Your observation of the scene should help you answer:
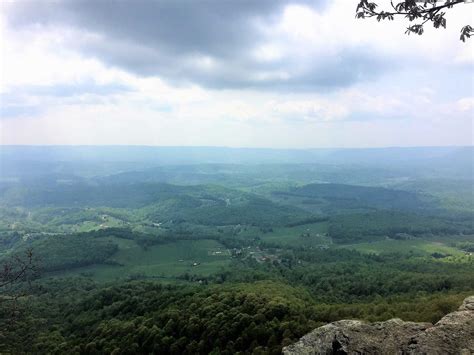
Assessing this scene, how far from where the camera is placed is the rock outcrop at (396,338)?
21359mm

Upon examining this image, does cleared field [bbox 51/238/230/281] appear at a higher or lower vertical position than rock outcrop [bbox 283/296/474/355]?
lower

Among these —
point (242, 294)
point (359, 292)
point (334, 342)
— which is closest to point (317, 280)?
point (359, 292)

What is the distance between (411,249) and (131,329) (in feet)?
578

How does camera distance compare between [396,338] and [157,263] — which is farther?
[157,263]

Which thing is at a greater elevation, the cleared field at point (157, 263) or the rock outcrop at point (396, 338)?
the rock outcrop at point (396, 338)

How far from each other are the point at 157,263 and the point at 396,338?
16554cm

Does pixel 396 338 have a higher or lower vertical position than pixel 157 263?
higher

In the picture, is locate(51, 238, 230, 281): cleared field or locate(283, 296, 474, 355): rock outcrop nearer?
locate(283, 296, 474, 355): rock outcrop

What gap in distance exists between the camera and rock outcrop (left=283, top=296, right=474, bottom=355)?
70.1 ft

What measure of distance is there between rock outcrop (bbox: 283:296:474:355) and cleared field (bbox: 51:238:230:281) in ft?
413

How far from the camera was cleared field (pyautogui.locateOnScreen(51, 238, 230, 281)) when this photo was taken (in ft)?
508

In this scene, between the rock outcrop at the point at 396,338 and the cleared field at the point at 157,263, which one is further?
the cleared field at the point at 157,263

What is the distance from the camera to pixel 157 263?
17700 centimetres

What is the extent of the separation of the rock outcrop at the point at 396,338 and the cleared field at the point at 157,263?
126 m
